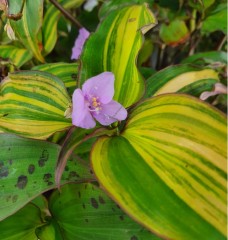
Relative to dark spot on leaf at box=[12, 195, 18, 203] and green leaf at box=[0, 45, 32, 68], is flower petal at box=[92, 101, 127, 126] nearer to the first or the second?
dark spot on leaf at box=[12, 195, 18, 203]

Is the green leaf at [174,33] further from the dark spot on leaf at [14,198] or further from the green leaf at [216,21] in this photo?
the dark spot on leaf at [14,198]

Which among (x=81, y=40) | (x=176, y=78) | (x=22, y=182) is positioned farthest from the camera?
(x=81, y=40)

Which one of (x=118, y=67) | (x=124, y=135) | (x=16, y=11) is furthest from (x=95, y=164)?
(x=16, y=11)

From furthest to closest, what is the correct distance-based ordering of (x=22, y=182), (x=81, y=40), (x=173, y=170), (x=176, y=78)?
1. (x=81, y=40)
2. (x=176, y=78)
3. (x=22, y=182)
4. (x=173, y=170)

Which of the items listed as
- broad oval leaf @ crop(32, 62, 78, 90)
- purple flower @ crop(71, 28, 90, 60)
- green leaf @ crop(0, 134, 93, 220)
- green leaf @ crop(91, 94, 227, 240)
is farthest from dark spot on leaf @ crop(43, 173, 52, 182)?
purple flower @ crop(71, 28, 90, 60)

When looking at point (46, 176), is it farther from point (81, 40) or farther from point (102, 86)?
point (81, 40)

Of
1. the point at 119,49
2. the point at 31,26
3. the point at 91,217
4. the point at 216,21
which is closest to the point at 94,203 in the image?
the point at 91,217

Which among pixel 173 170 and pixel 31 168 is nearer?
pixel 173 170

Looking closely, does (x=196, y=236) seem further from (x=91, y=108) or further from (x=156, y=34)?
(x=156, y=34)
